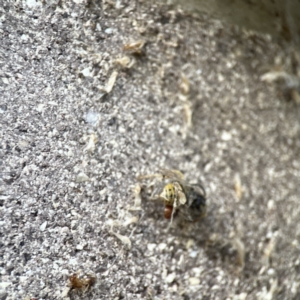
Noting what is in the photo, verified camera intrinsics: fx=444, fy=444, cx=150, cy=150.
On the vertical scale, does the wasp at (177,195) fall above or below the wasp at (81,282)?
above

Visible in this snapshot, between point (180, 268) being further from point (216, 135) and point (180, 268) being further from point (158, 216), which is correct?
point (216, 135)

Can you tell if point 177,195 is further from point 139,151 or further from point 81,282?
point 81,282

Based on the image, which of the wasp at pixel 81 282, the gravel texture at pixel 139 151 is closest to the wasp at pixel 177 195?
the gravel texture at pixel 139 151

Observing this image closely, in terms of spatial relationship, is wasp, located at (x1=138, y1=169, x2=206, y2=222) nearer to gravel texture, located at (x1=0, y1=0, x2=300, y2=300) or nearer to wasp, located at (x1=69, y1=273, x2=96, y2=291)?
gravel texture, located at (x1=0, y1=0, x2=300, y2=300)

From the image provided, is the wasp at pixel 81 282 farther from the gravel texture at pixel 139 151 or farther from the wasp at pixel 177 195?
the wasp at pixel 177 195

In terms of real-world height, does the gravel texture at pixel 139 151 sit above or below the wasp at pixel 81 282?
above

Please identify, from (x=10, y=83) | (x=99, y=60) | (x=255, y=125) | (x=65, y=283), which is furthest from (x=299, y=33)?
(x=65, y=283)

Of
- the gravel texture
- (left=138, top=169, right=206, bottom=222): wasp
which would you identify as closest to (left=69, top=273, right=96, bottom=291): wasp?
the gravel texture
